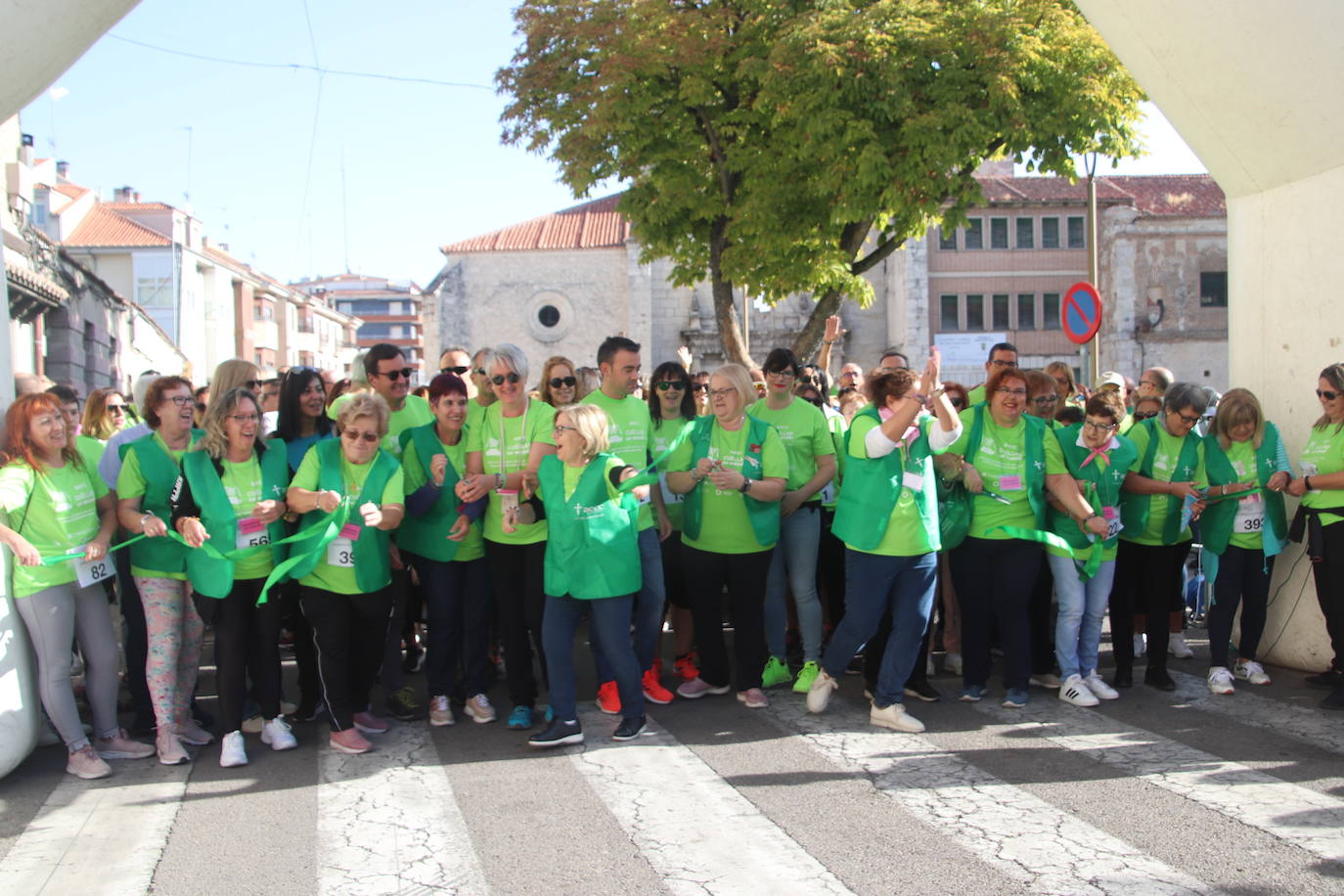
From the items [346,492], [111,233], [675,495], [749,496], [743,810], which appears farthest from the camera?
[111,233]

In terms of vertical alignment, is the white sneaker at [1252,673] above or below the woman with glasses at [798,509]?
below

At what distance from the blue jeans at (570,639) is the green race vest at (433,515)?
74cm

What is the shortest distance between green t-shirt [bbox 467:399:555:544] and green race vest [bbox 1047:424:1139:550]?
295cm

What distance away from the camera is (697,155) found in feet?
52.2

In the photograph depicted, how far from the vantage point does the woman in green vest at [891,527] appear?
6078mm

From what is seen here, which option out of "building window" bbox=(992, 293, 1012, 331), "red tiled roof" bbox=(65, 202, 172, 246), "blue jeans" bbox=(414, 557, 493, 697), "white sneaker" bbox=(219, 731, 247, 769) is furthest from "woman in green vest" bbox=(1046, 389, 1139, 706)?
"red tiled roof" bbox=(65, 202, 172, 246)

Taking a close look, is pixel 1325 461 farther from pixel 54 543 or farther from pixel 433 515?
pixel 54 543

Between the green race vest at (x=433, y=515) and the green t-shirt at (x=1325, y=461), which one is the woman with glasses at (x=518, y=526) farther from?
the green t-shirt at (x=1325, y=461)

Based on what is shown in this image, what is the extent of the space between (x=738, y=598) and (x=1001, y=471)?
164 centimetres

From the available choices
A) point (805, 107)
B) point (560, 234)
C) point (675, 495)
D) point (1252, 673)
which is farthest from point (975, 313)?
point (675, 495)

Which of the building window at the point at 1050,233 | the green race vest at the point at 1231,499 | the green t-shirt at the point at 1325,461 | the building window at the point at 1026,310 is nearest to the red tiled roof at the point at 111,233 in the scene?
the building window at the point at 1026,310

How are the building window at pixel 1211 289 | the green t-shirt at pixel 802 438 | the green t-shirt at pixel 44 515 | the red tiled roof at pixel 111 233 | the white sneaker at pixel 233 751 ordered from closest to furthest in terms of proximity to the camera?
the green t-shirt at pixel 44 515 < the white sneaker at pixel 233 751 < the green t-shirt at pixel 802 438 < the building window at pixel 1211 289 < the red tiled roof at pixel 111 233

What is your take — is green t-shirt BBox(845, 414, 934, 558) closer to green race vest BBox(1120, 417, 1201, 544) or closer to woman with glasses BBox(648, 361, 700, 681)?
woman with glasses BBox(648, 361, 700, 681)

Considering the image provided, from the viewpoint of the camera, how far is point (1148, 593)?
7.14 m
